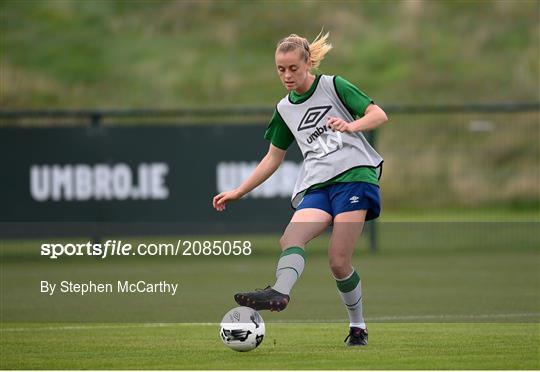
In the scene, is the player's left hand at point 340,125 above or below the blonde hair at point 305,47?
below

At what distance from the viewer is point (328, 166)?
872cm

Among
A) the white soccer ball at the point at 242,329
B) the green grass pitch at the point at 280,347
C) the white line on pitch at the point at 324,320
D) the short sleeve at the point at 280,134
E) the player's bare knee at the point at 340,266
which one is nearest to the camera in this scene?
the green grass pitch at the point at 280,347

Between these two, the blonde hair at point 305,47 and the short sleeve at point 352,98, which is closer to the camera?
the blonde hair at point 305,47

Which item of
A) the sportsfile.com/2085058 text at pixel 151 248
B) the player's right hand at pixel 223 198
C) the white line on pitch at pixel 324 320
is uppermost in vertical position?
the player's right hand at pixel 223 198

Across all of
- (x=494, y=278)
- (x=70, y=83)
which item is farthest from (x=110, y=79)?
(x=494, y=278)

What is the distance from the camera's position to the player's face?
8508 mm

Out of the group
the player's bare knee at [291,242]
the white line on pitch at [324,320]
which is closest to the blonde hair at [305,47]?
the player's bare knee at [291,242]

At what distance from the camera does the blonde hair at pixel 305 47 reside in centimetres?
851

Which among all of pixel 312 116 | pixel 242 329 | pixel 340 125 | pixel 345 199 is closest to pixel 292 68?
pixel 312 116

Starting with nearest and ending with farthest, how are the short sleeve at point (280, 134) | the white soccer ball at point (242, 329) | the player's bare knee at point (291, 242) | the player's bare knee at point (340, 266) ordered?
1. the white soccer ball at point (242, 329)
2. the player's bare knee at point (291, 242)
3. the player's bare knee at point (340, 266)
4. the short sleeve at point (280, 134)

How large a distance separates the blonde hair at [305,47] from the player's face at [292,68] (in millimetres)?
31

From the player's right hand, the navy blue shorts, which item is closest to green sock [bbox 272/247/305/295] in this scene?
the navy blue shorts

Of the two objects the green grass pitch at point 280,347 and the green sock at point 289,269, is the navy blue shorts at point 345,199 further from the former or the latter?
the green grass pitch at point 280,347

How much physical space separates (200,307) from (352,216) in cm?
428
